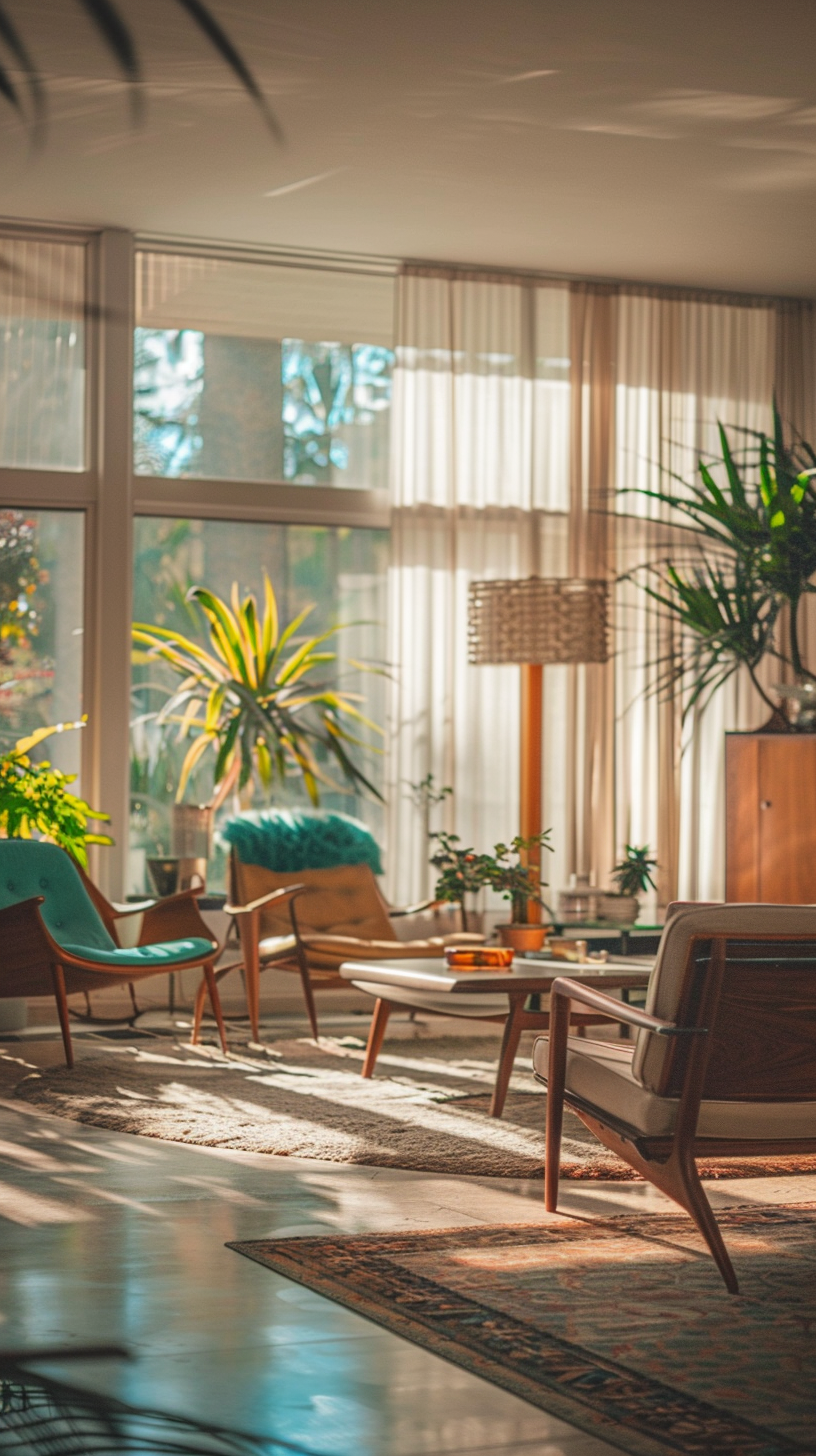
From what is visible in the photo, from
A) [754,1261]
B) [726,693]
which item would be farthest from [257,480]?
[754,1261]

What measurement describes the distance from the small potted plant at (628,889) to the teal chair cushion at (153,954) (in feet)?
5.78

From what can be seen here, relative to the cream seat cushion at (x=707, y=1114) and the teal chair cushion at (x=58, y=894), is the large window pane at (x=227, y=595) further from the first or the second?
the cream seat cushion at (x=707, y=1114)

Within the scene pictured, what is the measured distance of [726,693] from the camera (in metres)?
8.77

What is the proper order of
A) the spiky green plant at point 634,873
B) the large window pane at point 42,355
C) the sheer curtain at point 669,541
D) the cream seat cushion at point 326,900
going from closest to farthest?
the cream seat cushion at point 326,900, the spiky green plant at point 634,873, the large window pane at point 42,355, the sheer curtain at point 669,541

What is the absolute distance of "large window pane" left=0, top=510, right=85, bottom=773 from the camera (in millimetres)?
7793

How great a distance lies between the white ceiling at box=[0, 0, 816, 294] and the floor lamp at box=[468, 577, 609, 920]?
5.15ft

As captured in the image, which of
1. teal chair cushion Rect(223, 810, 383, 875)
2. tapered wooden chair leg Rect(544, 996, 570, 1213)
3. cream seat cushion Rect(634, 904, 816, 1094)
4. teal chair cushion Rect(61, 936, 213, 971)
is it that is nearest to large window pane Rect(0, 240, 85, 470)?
teal chair cushion Rect(223, 810, 383, 875)

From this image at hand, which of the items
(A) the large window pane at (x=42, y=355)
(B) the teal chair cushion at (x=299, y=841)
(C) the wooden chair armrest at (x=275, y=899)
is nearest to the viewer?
(C) the wooden chair armrest at (x=275, y=899)

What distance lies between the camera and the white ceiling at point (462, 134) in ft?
18.2

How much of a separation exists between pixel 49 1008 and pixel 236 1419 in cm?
521

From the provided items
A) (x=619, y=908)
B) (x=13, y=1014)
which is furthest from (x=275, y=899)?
(x=619, y=908)

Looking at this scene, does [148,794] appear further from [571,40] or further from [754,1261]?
[754,1261]

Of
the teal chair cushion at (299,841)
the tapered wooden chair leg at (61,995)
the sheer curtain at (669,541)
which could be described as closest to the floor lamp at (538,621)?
the teal chair cushion at (299,841)

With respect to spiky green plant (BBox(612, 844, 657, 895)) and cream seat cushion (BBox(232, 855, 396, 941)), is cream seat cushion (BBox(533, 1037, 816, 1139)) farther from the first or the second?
spiky green plant (BBox(612, 844, 657, 895))
